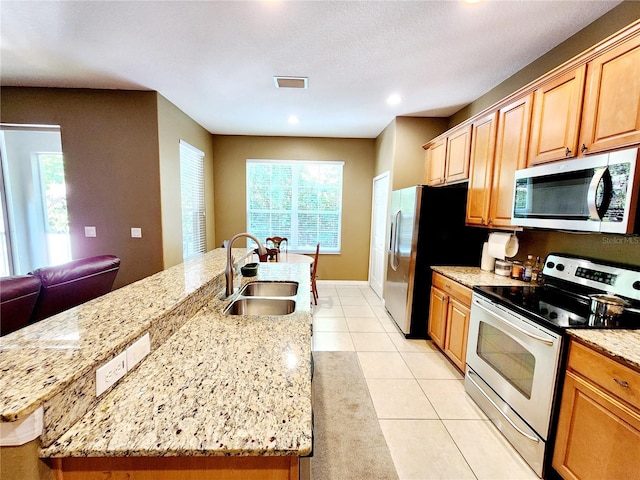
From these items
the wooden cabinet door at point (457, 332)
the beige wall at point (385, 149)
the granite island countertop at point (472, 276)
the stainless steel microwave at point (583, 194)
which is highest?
the beige wall at point (385, 149)

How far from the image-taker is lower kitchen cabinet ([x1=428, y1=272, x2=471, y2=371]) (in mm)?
2287

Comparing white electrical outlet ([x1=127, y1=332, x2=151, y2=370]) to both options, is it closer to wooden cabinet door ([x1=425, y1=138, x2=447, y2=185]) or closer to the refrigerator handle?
the refrigerator handle

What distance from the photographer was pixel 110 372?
816mm

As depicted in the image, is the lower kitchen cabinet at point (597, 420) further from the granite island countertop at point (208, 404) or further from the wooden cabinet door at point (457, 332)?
the granite island countertop at point (208, 404)

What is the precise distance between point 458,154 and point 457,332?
5.93 ft

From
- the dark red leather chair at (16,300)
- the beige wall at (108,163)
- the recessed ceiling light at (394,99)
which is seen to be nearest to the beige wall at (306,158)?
the recessed ceiling light at (394,99)

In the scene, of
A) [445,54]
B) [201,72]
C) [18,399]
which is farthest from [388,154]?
A: [18,399]

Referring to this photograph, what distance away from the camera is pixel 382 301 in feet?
14.0

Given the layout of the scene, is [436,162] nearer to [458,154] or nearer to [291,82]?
[458,154]

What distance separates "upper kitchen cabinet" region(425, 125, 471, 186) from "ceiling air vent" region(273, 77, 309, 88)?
169 centimetres

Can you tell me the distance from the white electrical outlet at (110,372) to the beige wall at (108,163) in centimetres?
276

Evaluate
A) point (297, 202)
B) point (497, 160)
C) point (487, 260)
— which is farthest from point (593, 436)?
point (297, 202)

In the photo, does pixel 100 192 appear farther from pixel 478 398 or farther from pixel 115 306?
pixel 478 398

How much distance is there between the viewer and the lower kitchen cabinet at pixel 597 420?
1.11 m
